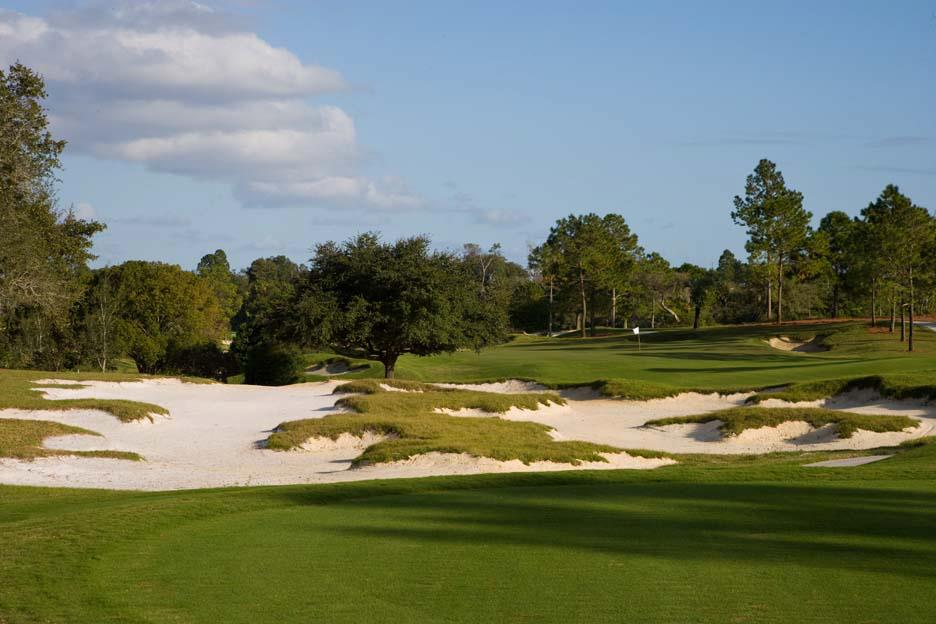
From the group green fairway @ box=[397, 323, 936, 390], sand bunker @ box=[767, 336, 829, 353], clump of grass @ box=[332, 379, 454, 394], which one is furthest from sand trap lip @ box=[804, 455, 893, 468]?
sand bunker @ box=[767, 336, 829, 353]

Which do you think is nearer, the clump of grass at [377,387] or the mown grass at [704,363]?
the clump of grass at [377,387]

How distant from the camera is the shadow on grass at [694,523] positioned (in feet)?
30.9

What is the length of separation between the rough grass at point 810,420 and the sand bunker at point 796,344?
41.2m

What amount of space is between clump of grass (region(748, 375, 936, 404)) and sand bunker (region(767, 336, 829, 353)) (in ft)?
113

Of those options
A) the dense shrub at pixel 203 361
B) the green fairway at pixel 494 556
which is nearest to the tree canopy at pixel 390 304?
the dense shrub at pixel 203 361

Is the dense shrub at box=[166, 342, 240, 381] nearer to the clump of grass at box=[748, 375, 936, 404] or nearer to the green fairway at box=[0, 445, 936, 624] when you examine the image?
the clump of grass at box=[748, 375, 936, 404]

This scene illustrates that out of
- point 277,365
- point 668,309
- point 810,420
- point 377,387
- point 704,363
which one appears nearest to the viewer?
point 810,420

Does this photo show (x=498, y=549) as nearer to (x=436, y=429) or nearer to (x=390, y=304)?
(x=436, y=429)

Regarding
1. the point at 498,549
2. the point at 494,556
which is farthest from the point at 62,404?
the point at 494,556

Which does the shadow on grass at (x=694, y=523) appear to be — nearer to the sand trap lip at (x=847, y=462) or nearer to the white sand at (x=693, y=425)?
the sand trap lip at (x=847, y=462)

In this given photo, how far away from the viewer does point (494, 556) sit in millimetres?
9711

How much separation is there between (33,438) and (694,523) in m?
19.6

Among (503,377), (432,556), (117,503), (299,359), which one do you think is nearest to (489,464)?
(117,503)

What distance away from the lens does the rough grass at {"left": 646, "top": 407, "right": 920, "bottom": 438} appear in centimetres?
2958
